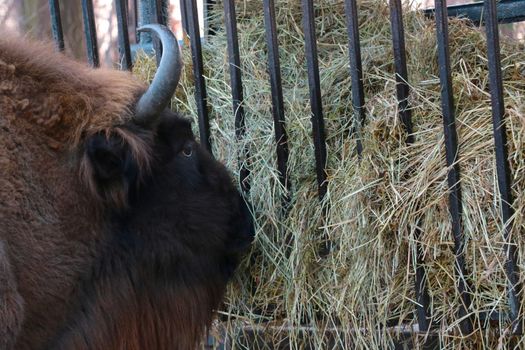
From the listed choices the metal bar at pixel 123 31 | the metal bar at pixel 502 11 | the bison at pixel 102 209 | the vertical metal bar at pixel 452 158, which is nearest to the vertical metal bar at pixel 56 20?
the metal bar at pixel 123 31

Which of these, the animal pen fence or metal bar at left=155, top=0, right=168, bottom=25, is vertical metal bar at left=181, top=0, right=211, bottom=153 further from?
metal bar at left=155, top=0, right=168, bottom=25

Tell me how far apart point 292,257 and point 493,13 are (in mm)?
1286

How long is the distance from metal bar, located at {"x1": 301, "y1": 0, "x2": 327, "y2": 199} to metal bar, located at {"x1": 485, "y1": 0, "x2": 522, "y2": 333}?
29.6 inches

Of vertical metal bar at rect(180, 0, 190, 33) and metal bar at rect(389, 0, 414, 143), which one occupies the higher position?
vertical metal bar at rect(180, 0, 190, 33)

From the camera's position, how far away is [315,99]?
373 cm

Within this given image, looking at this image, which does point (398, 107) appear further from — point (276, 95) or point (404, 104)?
point (276, 95)

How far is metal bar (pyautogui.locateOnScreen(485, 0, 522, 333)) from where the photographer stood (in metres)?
3.27

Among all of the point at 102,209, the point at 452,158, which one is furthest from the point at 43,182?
the point at 452,158

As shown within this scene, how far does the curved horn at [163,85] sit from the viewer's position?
336 centimetres

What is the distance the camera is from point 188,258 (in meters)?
3.66

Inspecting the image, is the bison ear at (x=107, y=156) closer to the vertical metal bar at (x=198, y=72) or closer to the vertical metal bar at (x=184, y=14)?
the vertical metal bar at (x=198, y=72)

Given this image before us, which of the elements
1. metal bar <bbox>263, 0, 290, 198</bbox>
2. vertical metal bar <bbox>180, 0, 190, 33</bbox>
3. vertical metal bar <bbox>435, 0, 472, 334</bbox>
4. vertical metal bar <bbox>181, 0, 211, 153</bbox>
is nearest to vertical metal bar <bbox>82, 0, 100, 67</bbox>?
vertical metal bar <bbox>180, 0, 190, 33</bbox>

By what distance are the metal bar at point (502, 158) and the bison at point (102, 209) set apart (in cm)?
111

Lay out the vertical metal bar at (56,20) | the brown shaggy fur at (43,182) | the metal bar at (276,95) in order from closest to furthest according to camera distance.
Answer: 1. the brown shaggy fur at (43,182)
2. the metal bar at (276,95)
3. the vertical metal bar at (56,20)
